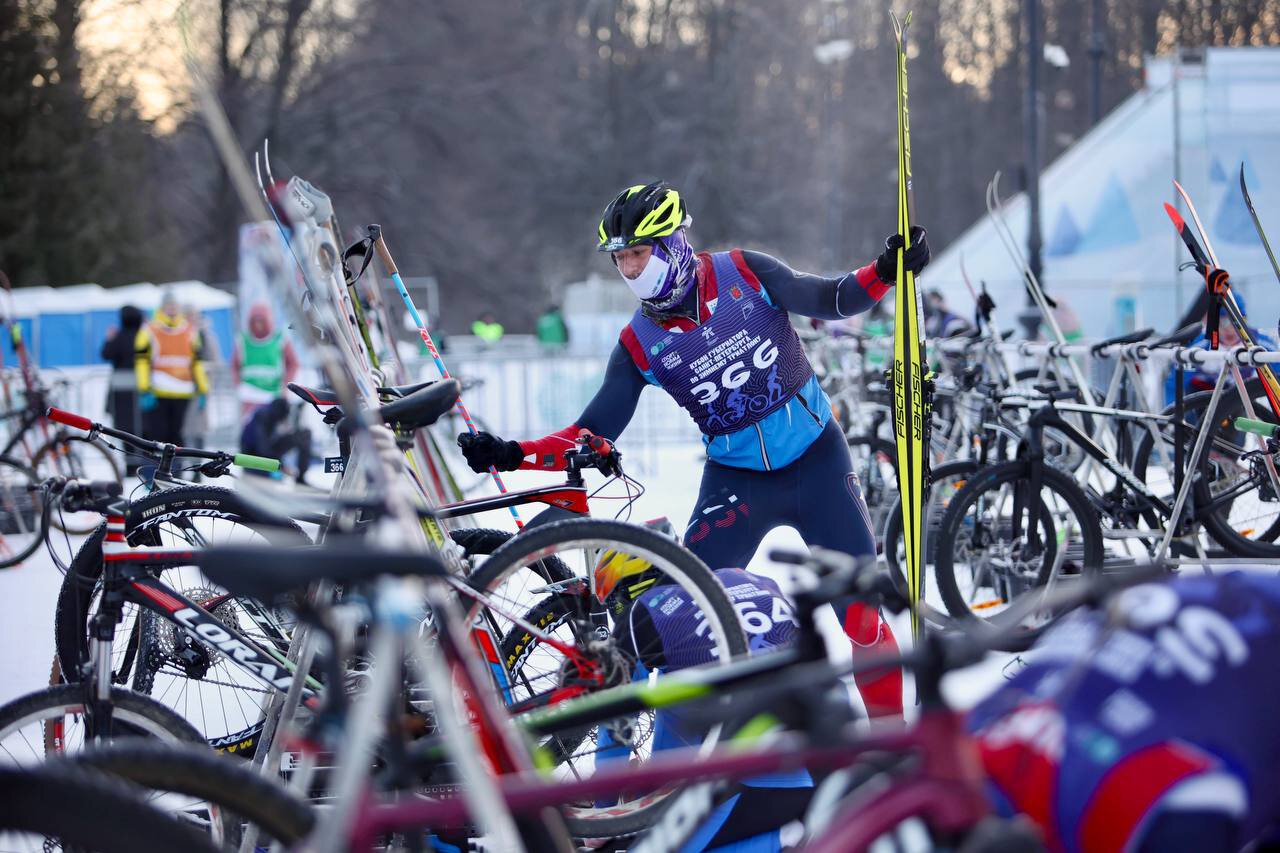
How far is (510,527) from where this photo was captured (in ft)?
26.8

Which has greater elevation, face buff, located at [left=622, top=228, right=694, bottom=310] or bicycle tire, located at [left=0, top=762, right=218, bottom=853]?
face buff, located at [left=622, top=228, right=694, bottom=310]

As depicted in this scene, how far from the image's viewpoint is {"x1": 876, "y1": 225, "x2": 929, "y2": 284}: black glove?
13.0 feet

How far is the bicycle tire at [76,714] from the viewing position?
108 inches

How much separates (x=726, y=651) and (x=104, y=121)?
25712mm

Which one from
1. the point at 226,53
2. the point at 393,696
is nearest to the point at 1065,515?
the point at 393,696

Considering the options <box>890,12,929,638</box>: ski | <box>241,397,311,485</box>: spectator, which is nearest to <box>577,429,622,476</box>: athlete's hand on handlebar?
<box>890,12,929,638</box>: ski

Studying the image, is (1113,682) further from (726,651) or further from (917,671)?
(726,651)

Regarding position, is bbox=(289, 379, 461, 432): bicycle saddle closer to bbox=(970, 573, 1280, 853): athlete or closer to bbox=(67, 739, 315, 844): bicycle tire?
bbox=(67, 739, 315, 844): bicycle tire

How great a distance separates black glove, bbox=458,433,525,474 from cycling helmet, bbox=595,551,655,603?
1.87 feet

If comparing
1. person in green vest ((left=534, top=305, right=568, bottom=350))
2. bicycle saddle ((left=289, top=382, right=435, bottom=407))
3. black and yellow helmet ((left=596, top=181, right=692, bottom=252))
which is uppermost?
black and yellow helmet ((left=596, top=181, right=692, bottom=252))

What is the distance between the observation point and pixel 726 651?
2879 millimetres

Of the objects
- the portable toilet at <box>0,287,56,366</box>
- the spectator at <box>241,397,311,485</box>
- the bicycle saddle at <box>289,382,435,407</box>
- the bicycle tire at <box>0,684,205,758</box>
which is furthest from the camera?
the portable toilet at <box>0,287,56,366</box>

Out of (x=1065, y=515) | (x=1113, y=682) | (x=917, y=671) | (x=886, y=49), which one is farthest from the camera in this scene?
(x=886, y=49)

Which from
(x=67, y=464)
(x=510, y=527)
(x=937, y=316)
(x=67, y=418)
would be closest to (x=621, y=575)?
(x=67, y=418)
